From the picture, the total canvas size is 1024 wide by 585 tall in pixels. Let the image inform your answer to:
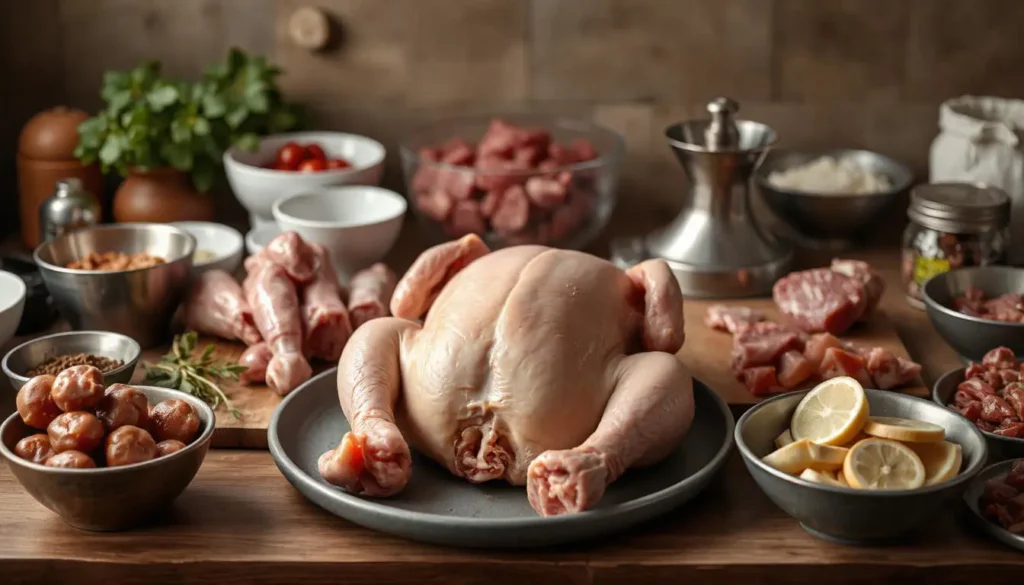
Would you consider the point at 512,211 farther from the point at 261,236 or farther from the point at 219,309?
the point at 219,309

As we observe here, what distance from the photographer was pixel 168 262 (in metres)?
2.47

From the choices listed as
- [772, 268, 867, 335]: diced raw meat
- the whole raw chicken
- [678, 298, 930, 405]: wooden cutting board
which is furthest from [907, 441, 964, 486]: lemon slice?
[772, 268, 867, 335]: diced raw meat

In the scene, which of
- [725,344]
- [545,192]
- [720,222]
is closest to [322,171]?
[545,192]


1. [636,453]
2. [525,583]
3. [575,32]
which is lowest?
[525,583]

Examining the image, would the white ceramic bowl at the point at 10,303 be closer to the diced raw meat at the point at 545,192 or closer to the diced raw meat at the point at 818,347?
the diced raw meat at the point at 545,192

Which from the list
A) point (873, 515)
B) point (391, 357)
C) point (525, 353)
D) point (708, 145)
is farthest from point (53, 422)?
point (708, 145)

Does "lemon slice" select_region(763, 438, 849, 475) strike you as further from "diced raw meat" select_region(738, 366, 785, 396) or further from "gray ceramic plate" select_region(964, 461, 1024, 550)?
"diced raw meat" select_region(738, 366, 785, 396)

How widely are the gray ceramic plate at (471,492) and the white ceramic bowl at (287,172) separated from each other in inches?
30.6

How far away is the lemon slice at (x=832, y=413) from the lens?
72.9 inches

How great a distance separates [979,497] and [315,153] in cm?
176

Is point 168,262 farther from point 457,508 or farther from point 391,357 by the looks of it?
point 457,508

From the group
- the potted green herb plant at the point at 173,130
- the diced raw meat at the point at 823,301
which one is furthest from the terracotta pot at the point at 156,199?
the diced raw meat at the point at 823,301

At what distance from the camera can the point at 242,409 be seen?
2.21 m

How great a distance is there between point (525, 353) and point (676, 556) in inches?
14.2
